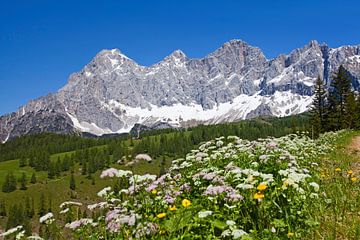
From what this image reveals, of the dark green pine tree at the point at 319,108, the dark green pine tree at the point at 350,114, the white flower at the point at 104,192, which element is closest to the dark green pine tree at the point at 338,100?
the dark green pine tree at the point at 319,108

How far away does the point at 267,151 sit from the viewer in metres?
12.6

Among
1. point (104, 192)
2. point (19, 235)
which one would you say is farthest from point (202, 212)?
point (19, 235)

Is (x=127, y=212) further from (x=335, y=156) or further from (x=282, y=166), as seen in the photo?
(x=335, y=156)

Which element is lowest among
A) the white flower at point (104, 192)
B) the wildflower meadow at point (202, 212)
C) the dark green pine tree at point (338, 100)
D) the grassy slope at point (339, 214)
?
the grassy slope at point (339, 214)

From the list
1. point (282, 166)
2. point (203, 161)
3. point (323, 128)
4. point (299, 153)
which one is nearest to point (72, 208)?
point (203, 161)

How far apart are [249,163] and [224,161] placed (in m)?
1.02

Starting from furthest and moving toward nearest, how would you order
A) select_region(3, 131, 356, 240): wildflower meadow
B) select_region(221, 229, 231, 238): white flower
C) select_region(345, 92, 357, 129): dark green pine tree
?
select_region(345, 92, 357, 129): dark green pine tree, select_region(3, 131, 356, 240): wildflower meadow, select_region(221, 229, 231, 238): white flower

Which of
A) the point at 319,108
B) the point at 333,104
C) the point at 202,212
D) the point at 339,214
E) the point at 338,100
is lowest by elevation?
the point at 339,214

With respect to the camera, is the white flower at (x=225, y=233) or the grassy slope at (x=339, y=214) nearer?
the white flower at (x=225, y=233)

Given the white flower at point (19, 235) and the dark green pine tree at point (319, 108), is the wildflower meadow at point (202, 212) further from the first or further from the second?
the dark green pine tree at point (319, 108)

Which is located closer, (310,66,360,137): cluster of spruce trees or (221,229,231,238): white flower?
(221,229,231,238): white flower

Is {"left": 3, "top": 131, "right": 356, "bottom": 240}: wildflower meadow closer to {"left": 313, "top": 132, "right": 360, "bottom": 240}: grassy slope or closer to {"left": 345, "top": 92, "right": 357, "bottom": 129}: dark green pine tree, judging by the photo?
{"left": 313, "top": 132, "right": 360, "bottom": 240}: grassy slope

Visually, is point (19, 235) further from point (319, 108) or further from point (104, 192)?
point (319, 108)

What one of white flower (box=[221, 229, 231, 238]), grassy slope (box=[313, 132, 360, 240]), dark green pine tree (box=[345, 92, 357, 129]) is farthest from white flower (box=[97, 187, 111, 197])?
dark green pine tree (box=[345, 92, 357, 129])
